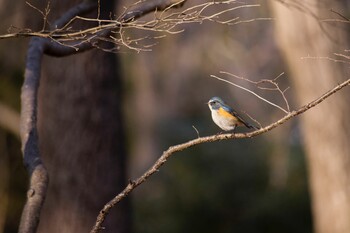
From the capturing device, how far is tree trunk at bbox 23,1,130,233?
866 centimetres

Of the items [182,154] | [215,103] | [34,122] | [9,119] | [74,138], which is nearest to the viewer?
[34,122]

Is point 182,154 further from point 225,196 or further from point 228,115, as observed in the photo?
point 228,115

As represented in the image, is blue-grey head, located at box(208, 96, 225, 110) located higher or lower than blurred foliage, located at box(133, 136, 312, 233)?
lower

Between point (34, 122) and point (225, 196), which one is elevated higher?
point (225, 196)

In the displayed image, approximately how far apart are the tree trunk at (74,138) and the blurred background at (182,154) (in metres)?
0.01

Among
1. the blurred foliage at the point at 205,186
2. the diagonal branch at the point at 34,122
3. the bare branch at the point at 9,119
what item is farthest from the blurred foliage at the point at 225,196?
the diagonal branch at the point at 34,122

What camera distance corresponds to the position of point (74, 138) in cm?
872

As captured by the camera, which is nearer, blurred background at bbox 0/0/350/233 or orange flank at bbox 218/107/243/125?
orange flank at bbox 218/107/243/125

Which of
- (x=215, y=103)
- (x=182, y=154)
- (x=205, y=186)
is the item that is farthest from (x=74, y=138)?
(x=182, y=154)

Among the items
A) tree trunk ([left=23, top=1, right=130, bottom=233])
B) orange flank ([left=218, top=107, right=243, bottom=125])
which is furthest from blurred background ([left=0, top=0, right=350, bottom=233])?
orange flank ([left=218, top=107, right=243, bottom=125])

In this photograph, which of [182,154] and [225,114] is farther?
[182,154]

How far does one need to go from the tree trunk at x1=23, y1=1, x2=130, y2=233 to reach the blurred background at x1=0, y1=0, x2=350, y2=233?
0.01 m

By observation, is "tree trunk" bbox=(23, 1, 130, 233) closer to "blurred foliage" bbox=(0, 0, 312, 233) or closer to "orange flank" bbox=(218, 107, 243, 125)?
"blurred foliage" bbox=(0, 0, 312, 233)

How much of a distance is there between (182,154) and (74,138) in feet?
22.7
